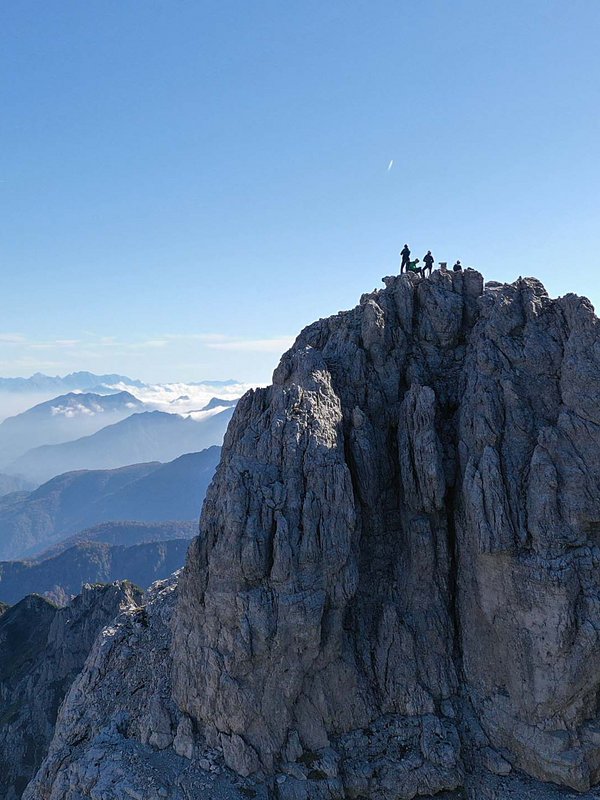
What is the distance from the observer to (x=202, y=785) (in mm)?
45656

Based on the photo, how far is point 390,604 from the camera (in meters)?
52.8

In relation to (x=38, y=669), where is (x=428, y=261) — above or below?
above

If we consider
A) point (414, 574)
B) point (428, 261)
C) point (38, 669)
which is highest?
point (428, 261)

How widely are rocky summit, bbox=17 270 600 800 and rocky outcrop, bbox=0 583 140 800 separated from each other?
77413mm

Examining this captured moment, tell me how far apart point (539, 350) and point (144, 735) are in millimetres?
53326

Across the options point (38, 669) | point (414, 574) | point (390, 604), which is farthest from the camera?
point (38, 669)

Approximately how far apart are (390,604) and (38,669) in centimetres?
12650

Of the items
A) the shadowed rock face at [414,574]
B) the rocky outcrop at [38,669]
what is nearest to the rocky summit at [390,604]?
the shadowed rock face at [414,574]

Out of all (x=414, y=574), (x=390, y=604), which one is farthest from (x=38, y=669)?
(x=414, y=574)

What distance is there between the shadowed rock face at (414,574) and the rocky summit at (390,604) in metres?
0.18

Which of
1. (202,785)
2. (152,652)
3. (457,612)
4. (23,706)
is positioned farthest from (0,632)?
(457,612)

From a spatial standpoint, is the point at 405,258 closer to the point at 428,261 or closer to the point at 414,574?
the point at 428,261

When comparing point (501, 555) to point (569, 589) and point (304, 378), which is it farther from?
point (304, 378)

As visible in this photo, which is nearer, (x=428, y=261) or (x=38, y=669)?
(x=428, y=261)
